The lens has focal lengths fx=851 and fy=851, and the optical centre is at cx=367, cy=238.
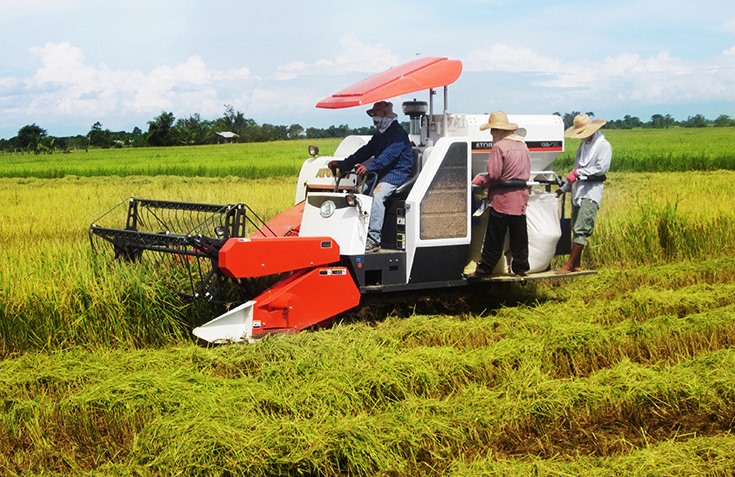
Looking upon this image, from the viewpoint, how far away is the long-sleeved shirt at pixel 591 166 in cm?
828

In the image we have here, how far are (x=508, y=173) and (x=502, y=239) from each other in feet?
1.86

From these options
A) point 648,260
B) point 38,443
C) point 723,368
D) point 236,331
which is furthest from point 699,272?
point 38,443

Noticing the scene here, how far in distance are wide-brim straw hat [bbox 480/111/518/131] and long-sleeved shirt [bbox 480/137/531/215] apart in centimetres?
12

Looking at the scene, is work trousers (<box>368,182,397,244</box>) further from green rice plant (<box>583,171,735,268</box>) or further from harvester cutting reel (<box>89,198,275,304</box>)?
green rice plant (<box>583,171,735,268</box>)

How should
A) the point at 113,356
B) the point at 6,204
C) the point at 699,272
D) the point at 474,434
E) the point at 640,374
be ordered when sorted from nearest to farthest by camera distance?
the point at 474,434 < the point at 640,374 < the point at 113,356 < the point at 699,272 < the point at 6,204

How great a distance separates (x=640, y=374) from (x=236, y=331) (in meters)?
2.87

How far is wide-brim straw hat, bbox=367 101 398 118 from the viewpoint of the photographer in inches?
288

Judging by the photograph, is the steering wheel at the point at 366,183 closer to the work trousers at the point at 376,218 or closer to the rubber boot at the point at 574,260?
the work trousers at the point at 376,218

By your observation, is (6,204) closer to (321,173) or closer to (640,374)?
(321,173)

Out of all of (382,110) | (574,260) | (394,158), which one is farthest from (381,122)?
(574,260)

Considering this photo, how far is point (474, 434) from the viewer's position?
462cm

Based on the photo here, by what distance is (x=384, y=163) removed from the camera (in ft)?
23.6

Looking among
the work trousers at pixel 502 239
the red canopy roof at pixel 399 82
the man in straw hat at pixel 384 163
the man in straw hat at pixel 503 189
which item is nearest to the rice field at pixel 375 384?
the work trousers at pixel 502 239

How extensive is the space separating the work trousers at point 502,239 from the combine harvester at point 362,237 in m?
0.16
